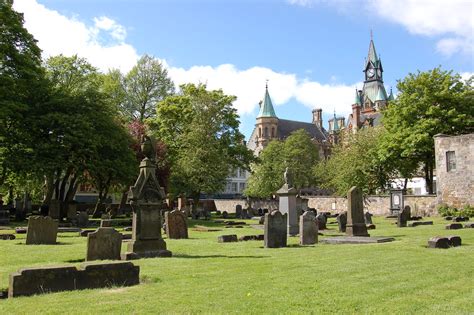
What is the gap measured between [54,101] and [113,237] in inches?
869

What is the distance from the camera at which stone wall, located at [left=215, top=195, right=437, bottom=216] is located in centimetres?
3841

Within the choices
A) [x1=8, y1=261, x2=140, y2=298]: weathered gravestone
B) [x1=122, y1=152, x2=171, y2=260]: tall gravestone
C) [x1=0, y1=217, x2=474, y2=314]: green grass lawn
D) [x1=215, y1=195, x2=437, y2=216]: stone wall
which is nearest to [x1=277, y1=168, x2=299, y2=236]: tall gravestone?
[x1=0, y1=217, x2=474, y2=314]: green grass lawn

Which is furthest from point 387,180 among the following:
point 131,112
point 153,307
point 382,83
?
point 382,83

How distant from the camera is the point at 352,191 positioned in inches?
795

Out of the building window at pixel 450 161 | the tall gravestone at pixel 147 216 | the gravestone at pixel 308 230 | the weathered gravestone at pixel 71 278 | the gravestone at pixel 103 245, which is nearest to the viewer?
the weathered gravestone at pixel 71 278

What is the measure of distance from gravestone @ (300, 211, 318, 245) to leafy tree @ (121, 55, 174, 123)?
38261mm

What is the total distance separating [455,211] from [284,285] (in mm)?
29088

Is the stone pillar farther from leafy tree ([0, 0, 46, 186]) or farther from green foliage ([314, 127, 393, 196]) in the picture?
green foliage ([314, 127, 393, 196])

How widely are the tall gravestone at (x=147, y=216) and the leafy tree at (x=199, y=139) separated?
25154mm

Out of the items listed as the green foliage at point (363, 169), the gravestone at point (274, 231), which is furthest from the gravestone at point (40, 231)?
the green foliage at point (363, 169)

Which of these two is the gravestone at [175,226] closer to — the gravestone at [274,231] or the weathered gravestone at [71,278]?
the gravestone at [274,231]

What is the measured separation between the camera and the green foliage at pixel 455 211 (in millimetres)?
31558

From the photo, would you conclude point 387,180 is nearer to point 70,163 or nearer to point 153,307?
point 70,163

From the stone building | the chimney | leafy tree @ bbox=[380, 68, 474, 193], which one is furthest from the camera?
the chimney
